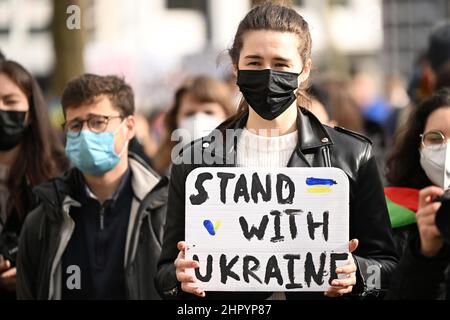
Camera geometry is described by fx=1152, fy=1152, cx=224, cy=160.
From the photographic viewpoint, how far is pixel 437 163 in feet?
16.8

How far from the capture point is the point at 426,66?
859 cm

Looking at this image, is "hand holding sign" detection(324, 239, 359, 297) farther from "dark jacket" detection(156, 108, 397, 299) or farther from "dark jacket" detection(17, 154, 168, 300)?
"dark jacket" detection(17, 154, 168, 300)

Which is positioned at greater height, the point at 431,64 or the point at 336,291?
the point at 431,64

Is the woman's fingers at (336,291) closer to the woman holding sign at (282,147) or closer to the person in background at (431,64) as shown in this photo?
the woman holding sign at (282,147)

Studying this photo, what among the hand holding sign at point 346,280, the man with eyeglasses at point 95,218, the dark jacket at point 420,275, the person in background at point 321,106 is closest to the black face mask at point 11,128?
the man with eyeglasses at point 95,218

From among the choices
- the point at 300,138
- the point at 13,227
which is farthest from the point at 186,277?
the point at 13,227

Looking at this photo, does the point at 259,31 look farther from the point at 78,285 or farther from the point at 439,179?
the point at 78,285

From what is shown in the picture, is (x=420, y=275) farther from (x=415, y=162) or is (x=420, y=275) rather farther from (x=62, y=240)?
(x=62, y=240)

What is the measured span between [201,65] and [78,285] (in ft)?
43.7

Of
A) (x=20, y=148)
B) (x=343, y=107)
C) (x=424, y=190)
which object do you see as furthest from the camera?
(x=343, y=107)

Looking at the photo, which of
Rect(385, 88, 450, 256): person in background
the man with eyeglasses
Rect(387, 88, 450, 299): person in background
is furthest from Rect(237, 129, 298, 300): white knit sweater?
the man with eyeglasses

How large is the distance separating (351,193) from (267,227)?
0.37 metres

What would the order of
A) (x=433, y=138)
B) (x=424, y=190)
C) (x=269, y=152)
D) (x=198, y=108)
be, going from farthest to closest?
1. (x=198, y=108)
2. (x=433, y=138)
3. (x=424, y=190)
4. (x=269, y=152)

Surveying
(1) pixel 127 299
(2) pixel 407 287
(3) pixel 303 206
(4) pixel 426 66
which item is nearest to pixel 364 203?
(3) pixel 303 206
